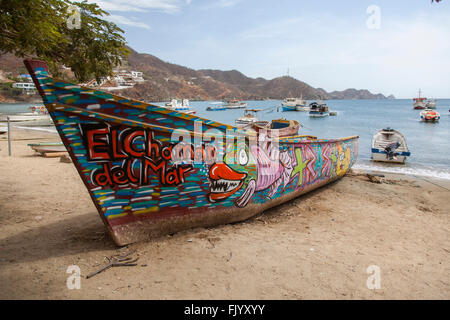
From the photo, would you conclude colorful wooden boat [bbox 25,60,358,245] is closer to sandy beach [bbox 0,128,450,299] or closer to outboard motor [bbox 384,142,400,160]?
sandy beach [bbox 0,128,450,299]

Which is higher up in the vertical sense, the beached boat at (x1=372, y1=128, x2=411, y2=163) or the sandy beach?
the beached boat at (x1=372, y1=128, x2=411, y2=163)

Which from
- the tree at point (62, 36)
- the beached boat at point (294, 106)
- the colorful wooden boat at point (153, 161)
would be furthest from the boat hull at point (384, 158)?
the beached boat at point (294, 106)

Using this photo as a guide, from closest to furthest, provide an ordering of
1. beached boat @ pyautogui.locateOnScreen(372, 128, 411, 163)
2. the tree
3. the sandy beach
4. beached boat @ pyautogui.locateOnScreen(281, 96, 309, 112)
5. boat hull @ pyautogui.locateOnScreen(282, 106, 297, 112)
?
the sandy beach < the tree < beached boat @ pyautogui.locateOnScreen(372, 128, 411, 163) < beached boat @ pyautogui.locateOnScreen(281, 96, 309, 112) < boat hull @ pyautogui.locateOnScreen(282, 106, 297, 112)

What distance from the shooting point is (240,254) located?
4.12 metres

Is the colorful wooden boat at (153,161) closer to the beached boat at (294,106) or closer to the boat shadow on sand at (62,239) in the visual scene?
the boat shadow on sand at (62,239)

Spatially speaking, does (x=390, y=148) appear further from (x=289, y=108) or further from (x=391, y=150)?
(x=289, y=108)

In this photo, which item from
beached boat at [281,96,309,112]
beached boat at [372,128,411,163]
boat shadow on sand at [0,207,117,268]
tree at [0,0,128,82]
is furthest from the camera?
beached boat at [281,96,309,112]

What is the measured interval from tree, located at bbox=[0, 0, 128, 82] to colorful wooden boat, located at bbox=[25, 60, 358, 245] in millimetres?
1788

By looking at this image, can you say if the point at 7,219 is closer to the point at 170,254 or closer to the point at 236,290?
the point at 170,254

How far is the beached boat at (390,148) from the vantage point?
49.8 feet

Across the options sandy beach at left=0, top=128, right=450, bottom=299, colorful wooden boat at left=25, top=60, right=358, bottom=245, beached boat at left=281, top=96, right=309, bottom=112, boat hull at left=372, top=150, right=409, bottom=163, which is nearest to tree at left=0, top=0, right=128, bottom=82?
colorful wooden boat at left=25, top=60, right=358, bottom=245

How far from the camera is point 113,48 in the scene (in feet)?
20.3

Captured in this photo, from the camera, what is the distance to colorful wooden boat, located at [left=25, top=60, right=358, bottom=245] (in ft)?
12.0

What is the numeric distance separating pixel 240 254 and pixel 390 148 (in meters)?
14.1
